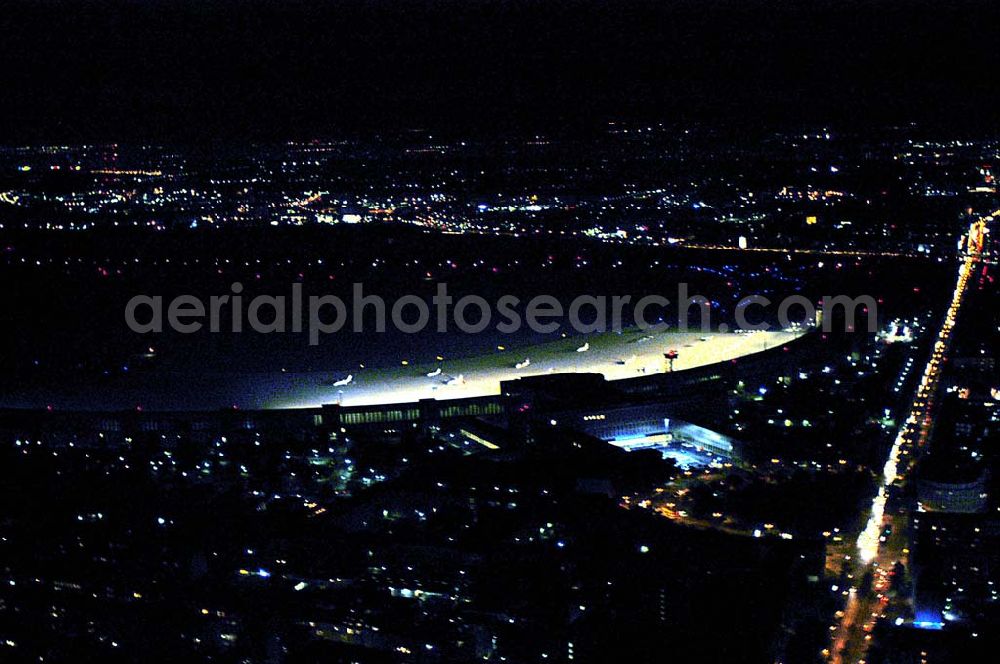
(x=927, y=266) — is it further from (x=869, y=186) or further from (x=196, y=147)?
(x=196, y=147)

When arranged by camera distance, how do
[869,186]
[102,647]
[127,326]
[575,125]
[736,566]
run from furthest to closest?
[575,125], [869,186], [127,326], [736,566], [102,647]

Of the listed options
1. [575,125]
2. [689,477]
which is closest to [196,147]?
[575,125]

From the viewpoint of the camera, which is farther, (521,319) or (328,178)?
(328,178)

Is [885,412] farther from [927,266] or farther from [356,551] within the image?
[927,266]

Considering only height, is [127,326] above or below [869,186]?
below

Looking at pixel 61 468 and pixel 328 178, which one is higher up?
pixel 328 178

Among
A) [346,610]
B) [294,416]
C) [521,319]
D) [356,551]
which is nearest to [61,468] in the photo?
[294,416]

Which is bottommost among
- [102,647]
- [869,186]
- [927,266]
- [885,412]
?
[102,647]

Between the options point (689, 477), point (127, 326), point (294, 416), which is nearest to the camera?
point (689, 477)

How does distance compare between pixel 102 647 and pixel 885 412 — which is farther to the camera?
pixel 885 412
